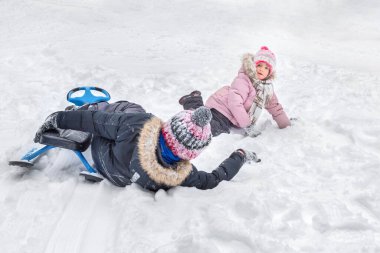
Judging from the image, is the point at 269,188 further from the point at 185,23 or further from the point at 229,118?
the point at 185,23

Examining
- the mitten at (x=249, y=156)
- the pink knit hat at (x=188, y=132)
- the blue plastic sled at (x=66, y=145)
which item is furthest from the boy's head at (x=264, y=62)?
the blue plastic sled at (x=66, y=145)

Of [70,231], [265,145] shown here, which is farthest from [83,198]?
[265,145]

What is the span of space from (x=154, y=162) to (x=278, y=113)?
2153 mm

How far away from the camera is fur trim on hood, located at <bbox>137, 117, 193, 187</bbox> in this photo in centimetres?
263

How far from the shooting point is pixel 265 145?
3.88m

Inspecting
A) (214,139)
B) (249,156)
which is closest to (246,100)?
(214,139)

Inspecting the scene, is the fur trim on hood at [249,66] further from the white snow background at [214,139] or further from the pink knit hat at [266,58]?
the white snow background at [214,139]

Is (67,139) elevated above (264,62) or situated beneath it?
situated beneath

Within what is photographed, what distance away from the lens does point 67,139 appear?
119 inches

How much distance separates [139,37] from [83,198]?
4.30m

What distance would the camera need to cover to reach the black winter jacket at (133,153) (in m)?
2.65

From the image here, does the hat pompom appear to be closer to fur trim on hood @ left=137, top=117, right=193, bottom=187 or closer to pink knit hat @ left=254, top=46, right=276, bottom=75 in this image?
fur trim on hood @ left=137, top=117, right=193, bottom=187

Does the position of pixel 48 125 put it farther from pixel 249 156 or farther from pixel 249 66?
pixel 249 66

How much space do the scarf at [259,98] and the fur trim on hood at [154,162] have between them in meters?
1.81
